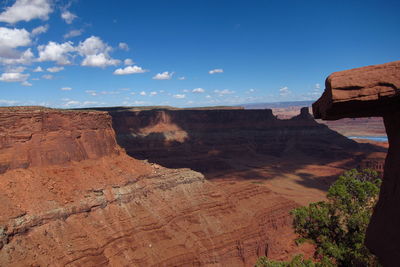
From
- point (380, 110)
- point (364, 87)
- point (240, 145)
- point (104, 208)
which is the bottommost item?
point (240, 145)

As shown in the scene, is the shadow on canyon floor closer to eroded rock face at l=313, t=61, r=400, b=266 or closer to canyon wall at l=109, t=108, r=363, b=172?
canyon wall at l=109, t=108, r=363, b=172

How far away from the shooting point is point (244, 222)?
29.4 meters

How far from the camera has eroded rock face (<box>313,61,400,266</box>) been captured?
558 centimetres

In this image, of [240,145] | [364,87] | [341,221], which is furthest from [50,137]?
[240,145]

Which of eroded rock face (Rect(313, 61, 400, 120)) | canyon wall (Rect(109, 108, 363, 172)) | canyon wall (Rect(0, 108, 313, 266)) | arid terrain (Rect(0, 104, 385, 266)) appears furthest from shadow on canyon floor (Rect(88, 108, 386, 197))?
eroded rock face (Rect(313, 61, 400, 120))

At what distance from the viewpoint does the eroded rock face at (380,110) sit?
5.58m

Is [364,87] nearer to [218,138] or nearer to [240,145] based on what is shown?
[240,145]

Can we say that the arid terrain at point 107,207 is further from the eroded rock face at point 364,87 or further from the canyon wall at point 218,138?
the canyon wall at point 218,138

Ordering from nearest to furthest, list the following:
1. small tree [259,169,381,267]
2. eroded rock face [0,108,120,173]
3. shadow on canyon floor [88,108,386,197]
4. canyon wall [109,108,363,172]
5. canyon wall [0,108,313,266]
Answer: small tree [259,169,381,267], canyon wall [0,108,313,266], eroded rock face [0,108,120,173], shadow on canyon floor [88,108,386,197], canyon wall [109,108,363,172]

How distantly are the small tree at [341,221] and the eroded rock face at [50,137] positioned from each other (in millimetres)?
19538

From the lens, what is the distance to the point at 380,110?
6391 mm

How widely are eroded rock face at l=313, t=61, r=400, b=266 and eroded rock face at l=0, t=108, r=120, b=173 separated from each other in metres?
22.4

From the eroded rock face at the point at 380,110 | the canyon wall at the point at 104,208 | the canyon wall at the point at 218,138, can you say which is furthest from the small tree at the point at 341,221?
the canyon wall at the point at 218,138

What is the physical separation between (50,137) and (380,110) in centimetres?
2414
